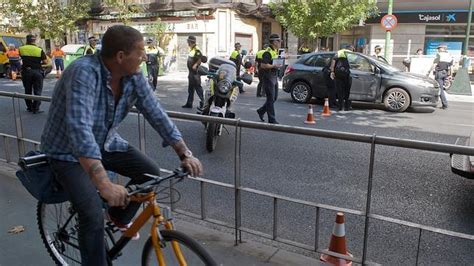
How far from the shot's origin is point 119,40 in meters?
2.41

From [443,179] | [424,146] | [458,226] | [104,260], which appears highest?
[424,146]

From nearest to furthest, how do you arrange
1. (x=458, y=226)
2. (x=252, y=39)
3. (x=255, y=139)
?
(x=255, y=139)
(x=458, y=226)
(x=252, y=39)

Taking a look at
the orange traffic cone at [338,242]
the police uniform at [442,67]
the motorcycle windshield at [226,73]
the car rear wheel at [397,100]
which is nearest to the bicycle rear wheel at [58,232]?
the orange traffic cone at [338,242]

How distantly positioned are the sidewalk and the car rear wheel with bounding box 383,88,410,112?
9.18 m

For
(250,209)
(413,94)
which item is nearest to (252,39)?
(413,94)

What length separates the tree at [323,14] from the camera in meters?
21.1

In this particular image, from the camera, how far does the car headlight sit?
6977mm

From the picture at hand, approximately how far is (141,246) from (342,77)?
30.0ft

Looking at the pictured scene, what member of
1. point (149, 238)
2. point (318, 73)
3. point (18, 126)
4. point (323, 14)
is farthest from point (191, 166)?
point (323, 14)

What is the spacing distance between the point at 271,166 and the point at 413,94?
906cm

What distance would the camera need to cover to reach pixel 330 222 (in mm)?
4160

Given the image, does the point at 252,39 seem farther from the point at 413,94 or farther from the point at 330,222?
the point at 330,222

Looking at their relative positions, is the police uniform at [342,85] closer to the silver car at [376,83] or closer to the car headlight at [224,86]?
the silver car at [376,83]

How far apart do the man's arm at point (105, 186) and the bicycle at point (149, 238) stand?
0.42ft
